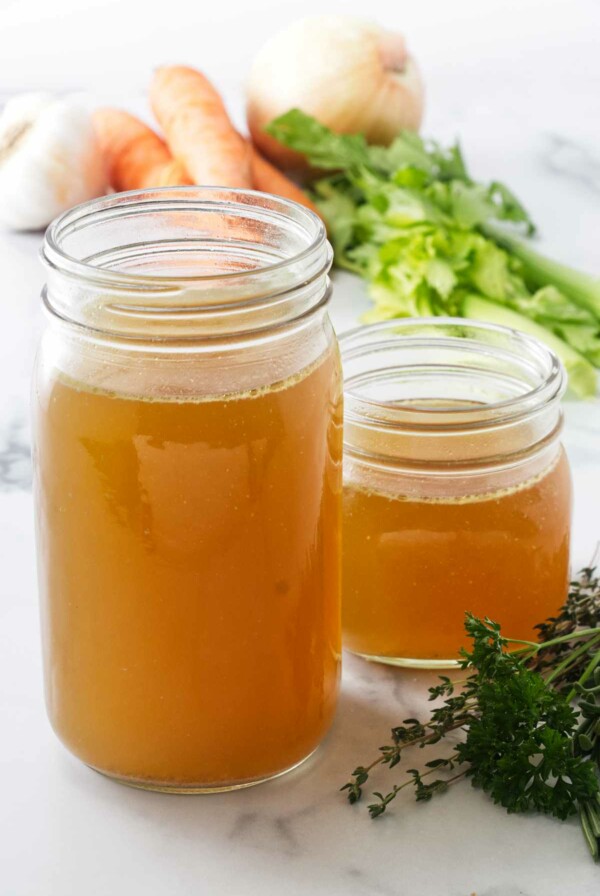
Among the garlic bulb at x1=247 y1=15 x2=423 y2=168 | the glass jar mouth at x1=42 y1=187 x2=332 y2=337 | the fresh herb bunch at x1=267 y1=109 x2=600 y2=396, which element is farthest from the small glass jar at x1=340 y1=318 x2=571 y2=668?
the garlic bulb at x1=247 y1=15 x2=423 y2=168

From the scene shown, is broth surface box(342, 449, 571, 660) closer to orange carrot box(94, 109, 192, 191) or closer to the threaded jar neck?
the threaded jar neck

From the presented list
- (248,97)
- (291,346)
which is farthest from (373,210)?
(291,346)

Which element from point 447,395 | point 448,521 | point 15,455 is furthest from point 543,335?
point 448,521

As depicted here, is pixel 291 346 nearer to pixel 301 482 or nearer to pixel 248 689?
pixel 301 482

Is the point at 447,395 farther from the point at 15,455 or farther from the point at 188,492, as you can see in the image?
the point at 15,455

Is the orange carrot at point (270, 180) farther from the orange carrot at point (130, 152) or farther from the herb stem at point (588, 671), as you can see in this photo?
the herb stem at point (588, 671)
